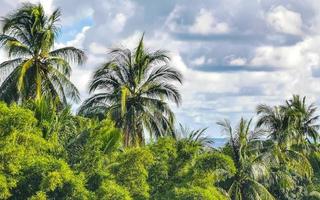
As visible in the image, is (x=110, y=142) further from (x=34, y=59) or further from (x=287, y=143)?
(x=287, y=143)

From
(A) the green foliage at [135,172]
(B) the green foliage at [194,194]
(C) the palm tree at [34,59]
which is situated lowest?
(B) the green foliage at [194,194]

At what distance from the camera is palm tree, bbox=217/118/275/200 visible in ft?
101

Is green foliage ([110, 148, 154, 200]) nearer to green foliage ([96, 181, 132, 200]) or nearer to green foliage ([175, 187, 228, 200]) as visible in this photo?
green foliage ([175, 187, 228, 200])

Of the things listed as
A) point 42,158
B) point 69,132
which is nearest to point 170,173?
point 69,132

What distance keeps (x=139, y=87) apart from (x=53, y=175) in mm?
13271

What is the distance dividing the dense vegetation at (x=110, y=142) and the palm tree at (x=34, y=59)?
0.05m

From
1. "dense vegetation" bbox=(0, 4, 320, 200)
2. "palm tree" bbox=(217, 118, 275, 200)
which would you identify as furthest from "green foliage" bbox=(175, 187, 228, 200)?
"palm tree" bbox=(217, 118, 275, 200)

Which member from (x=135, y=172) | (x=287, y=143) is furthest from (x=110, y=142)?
(x=287, y=143)

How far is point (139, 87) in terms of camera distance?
30.7m

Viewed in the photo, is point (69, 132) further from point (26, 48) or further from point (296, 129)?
point (296, 129)

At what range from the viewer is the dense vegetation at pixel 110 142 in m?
18.7

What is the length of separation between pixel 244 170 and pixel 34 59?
1180cm

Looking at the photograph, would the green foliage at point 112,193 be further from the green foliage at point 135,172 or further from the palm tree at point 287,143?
the palm tree at point 287,143

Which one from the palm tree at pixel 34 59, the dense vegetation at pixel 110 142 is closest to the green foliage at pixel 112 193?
the dense vegetation at pixel 110 142
